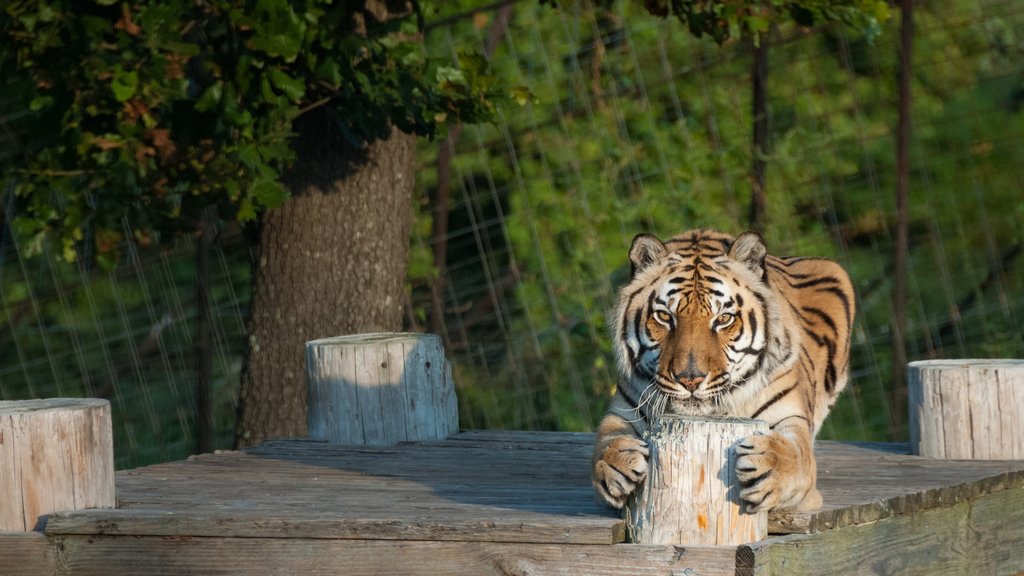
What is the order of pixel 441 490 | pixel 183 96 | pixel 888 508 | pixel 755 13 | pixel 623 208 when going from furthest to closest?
1. pixel 623 208
2. pixel 755 13
3. pixel 183 96
4. pixel 441 490
5. pixel 888 508

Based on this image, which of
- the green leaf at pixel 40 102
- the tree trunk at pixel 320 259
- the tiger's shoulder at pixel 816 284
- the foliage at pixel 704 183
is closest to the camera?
the tiger's shoulder at pixel 816 284

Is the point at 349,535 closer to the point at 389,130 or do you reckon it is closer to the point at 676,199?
the point at 389,130

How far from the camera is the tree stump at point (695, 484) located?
324 centimetres

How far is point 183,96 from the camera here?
208 inches

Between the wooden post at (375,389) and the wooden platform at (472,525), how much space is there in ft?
1.09

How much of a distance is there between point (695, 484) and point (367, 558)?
2.77 ft

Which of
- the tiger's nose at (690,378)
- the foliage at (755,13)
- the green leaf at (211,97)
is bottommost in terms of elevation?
the tiger's nose at (690,378)

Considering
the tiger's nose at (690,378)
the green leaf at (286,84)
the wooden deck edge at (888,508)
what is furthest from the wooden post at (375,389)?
the wooden deck edge at (888,508)

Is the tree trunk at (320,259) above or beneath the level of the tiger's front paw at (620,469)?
above

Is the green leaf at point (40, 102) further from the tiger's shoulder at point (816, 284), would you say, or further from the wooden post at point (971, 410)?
the wooden post at point (971, 410)

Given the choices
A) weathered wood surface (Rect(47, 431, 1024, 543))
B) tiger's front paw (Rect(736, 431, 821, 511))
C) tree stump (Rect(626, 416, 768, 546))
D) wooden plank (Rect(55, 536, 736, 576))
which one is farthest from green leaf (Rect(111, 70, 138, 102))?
tiger's front paw (Rect(736, 431, 821, 511))

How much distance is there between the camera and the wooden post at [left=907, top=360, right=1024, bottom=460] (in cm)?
474

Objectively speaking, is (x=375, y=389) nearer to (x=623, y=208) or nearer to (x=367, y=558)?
(x=367, y=558)

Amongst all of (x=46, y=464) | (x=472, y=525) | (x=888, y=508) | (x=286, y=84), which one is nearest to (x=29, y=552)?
(x=46, y=464)
